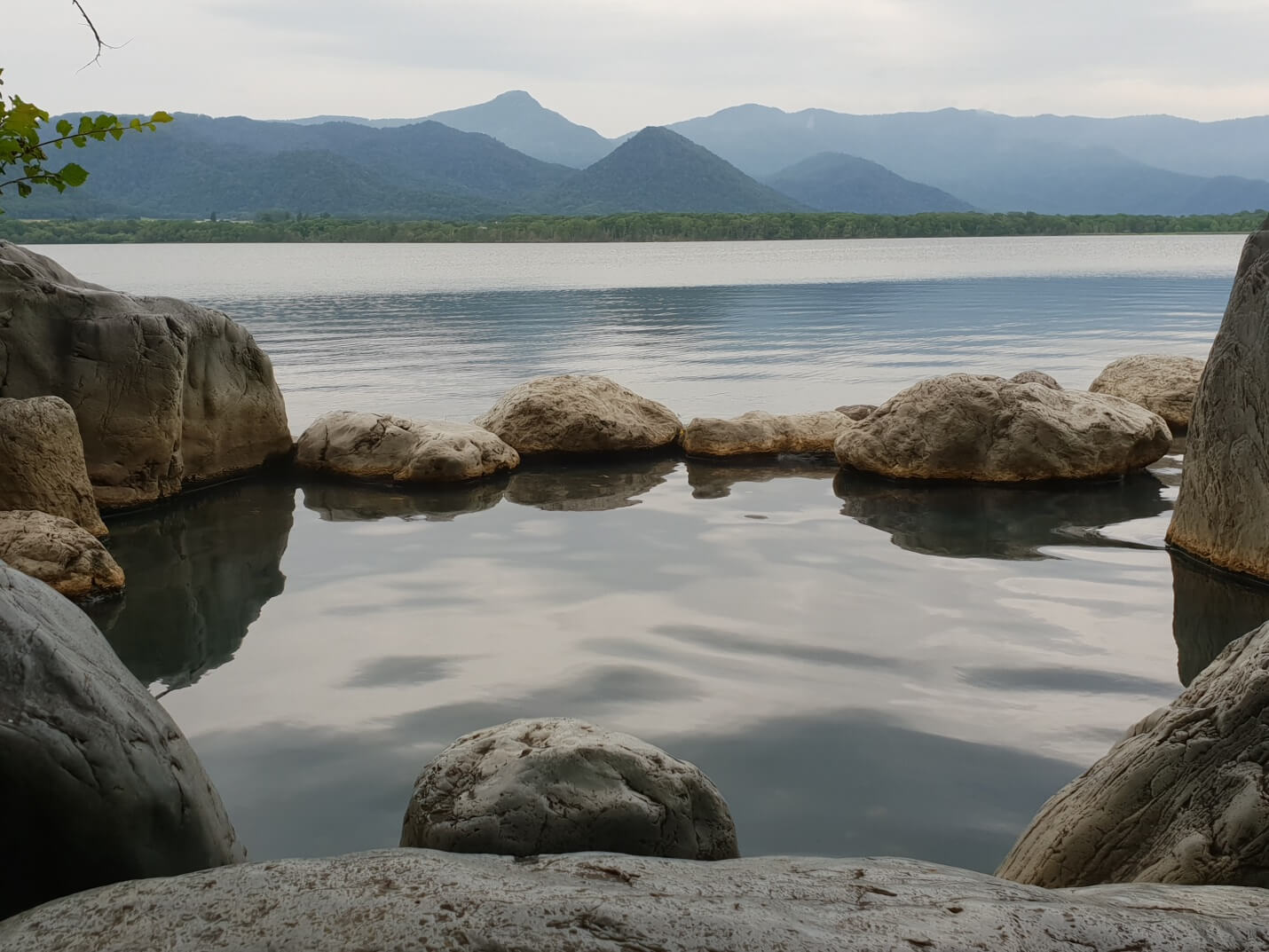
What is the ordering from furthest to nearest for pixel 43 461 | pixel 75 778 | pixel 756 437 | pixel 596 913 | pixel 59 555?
pixel 756 437
pixel 43 461
pixel 59 555
pixel 75 778
pixel 596 913

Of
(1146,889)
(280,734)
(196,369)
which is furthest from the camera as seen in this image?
(196,369)

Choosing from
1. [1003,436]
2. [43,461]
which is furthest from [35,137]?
[1003,436]

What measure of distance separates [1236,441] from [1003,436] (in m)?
2.94

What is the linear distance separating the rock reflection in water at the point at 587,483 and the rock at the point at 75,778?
20.4ft


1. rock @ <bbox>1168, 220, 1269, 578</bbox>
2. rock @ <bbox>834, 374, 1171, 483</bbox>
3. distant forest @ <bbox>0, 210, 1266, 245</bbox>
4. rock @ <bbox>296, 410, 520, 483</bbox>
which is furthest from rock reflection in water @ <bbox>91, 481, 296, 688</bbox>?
distant forest @ <bbox>0, 210, 1266, 245</bbox>

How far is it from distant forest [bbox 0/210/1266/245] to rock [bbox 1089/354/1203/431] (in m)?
93.3

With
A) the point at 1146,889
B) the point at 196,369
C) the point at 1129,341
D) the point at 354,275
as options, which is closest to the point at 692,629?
the point at 1146,889

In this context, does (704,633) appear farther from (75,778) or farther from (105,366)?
(105,366)

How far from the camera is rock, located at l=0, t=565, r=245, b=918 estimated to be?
265cm

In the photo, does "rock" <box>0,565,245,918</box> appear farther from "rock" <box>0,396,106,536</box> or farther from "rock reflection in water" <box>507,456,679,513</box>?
"rock reflection in water" <box>507,456,679,513</box>

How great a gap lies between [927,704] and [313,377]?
15.4 meters

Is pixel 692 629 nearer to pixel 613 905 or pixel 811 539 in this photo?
pixel 811 539

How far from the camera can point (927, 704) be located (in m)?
5.14

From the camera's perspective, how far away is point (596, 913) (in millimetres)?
2295
